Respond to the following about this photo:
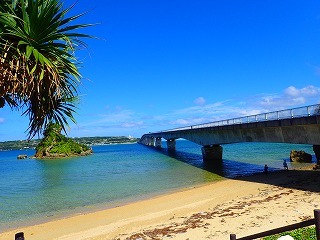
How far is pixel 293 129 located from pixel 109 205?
15.7 meters

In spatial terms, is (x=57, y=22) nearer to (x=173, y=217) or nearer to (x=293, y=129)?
(x=173, y=217)

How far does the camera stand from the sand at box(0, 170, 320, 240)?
13.2 metres

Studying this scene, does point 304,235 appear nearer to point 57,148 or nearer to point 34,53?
point 34,53

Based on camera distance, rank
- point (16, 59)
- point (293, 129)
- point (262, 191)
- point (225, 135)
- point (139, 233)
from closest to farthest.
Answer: point (16, 59), point (139, 233), point (262, 191), point (293, 129), point (225, 135)

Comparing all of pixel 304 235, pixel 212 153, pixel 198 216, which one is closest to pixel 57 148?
pixel 212 153

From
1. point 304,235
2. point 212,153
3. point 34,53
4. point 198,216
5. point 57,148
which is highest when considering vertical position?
point 34,53

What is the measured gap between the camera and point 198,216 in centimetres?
1609

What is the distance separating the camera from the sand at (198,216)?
43.5 feet

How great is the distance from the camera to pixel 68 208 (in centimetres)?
2267

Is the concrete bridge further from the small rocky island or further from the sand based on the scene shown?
the small rocky island

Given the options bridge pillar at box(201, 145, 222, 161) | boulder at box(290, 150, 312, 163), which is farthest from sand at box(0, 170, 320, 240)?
bridge pillar at box(201, 145, 222, 161)

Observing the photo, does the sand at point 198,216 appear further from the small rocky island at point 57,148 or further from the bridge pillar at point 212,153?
the small rocky island at point 57,148

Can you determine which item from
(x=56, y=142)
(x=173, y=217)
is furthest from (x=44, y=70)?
(x=56, y=142)

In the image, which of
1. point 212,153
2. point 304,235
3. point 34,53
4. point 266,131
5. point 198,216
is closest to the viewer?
point 34,53
